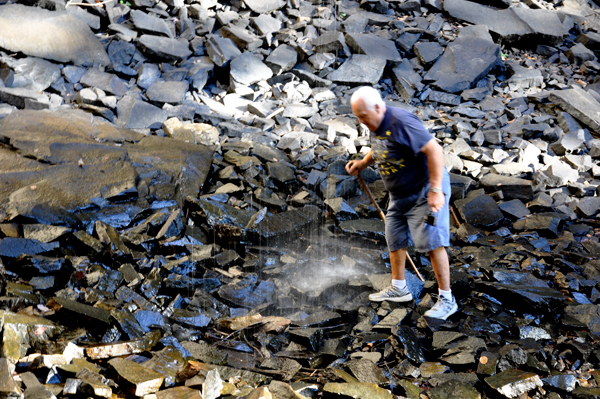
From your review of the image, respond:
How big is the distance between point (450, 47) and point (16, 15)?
8.74 m

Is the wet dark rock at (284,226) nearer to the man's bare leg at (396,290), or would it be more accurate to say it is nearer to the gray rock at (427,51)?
the man's bare leg at (396,290)

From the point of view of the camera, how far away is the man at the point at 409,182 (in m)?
3.55

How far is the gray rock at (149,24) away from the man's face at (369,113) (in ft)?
25.1

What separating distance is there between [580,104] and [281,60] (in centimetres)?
580

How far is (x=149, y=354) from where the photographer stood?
341 centimetres

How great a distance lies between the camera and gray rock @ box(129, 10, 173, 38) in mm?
9875

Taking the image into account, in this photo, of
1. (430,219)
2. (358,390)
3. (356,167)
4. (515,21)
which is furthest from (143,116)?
(515,21)

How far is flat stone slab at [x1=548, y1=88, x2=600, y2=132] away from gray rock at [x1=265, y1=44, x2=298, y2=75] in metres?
5.14

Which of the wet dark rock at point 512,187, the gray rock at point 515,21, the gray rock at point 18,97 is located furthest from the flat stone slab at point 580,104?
the gray rock at point 18,97

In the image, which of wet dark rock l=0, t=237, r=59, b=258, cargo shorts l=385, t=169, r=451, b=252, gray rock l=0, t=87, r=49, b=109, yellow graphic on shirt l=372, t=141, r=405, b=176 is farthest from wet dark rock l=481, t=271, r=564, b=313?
gray rock l=0, t=87, r=49, b=109

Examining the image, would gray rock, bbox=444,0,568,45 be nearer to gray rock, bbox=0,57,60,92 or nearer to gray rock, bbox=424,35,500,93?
gray rock, bbox=424,35,500,93

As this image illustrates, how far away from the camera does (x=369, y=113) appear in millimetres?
3607

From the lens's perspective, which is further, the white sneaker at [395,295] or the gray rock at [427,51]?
Answer: the gray rock at [427,51]

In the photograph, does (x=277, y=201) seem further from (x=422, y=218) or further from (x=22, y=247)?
(x=22, y=247)
